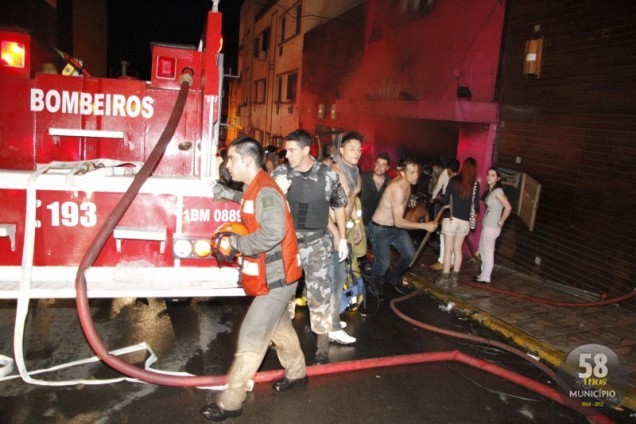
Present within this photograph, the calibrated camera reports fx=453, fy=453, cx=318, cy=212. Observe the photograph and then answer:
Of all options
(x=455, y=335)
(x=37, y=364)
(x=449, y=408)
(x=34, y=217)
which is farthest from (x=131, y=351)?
(x=455, y=335)

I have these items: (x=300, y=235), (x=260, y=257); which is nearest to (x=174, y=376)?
(x=260, y=257)

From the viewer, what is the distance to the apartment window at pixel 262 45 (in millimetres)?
27473

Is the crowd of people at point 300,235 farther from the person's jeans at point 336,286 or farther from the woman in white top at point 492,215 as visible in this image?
the woman in white top at point 492,215

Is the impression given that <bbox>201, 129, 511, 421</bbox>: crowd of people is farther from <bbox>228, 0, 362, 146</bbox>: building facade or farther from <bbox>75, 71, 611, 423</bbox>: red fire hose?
<bbox>228, 0, 362, 146</bbox>: building facade

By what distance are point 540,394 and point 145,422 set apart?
3.25 m

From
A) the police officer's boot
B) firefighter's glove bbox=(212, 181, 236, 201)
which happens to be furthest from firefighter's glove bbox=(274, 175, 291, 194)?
the police officer's boot

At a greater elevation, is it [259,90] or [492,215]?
[259,90]

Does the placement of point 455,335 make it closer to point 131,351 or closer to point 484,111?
point 131,351

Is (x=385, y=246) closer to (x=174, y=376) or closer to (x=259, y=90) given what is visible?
(x=174, y=376)

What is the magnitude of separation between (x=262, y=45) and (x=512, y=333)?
2674 centimetres

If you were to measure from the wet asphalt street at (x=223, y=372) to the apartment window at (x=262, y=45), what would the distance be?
24679 millimetres

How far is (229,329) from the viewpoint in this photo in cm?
493

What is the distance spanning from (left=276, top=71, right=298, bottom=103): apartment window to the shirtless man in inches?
650

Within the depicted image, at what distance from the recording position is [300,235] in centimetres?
403
